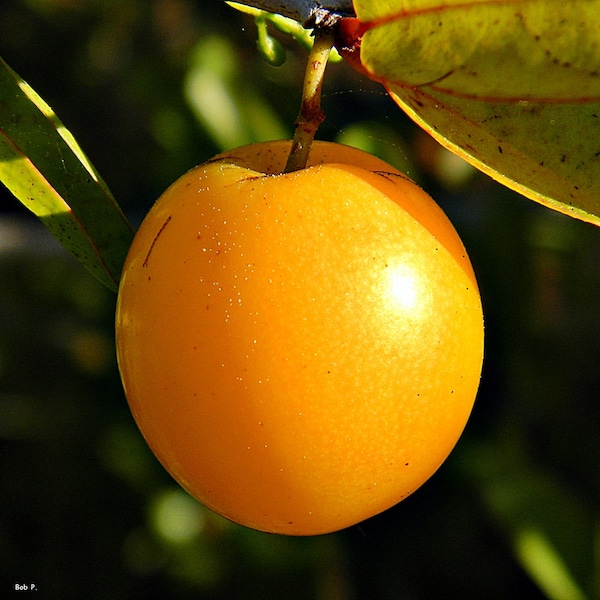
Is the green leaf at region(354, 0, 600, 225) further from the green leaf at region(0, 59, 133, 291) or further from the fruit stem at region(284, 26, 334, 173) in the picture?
the green leaf at region(0, 59, 133, 291)

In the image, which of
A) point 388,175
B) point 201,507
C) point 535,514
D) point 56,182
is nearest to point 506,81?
point 388,175

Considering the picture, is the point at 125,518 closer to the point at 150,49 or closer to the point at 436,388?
the point at 150,49

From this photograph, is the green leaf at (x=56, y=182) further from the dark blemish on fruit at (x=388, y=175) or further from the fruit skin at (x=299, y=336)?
the dark blemish on fruit at (x=388, y=175)

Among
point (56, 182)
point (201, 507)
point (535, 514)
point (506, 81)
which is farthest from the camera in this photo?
point (201, 507)

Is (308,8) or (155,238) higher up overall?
(308,8)

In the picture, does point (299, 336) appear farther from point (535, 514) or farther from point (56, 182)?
point (535, 514)

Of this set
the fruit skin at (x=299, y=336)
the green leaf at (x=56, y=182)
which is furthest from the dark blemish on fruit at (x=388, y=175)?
the green leaf at (x=56, y=182)

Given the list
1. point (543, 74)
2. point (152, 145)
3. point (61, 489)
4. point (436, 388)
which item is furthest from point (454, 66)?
point (152, 145)
